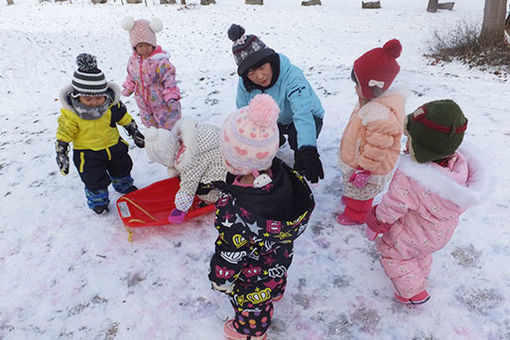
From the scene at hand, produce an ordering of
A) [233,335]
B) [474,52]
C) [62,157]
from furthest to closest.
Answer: [474,52]
[62,157]
[233,335]

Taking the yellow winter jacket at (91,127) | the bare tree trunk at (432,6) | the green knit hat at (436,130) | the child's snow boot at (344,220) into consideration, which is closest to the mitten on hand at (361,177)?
the child's snow boot at (344,220)

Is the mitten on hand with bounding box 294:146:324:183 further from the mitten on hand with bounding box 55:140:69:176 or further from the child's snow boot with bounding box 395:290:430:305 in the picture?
the mitten on hand with bounding box 55:140:69:176

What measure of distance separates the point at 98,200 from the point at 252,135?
7.24 feet

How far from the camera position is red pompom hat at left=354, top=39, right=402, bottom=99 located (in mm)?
2262

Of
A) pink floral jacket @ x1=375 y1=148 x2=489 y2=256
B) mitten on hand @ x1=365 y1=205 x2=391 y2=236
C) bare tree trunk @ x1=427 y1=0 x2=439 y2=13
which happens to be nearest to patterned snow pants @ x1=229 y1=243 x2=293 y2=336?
mitten on hand @ x1=365 y1=205 x2=391 y2=236

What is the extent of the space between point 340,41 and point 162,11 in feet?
30.1

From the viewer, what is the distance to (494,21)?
848cm

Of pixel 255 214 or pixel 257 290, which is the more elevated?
pixel 255 214

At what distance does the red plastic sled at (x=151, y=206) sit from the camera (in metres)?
2.85

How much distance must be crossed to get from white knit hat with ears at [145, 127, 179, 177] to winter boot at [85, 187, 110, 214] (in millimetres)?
775

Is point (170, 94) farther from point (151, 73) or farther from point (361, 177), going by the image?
point (361, 177)

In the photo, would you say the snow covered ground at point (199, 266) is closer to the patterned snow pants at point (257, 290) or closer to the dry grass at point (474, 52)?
the patterned snow pants at point (257, 290)

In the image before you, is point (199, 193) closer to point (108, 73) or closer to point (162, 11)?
point (108, 73)

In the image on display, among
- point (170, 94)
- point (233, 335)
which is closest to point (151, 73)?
point (170, 94)
